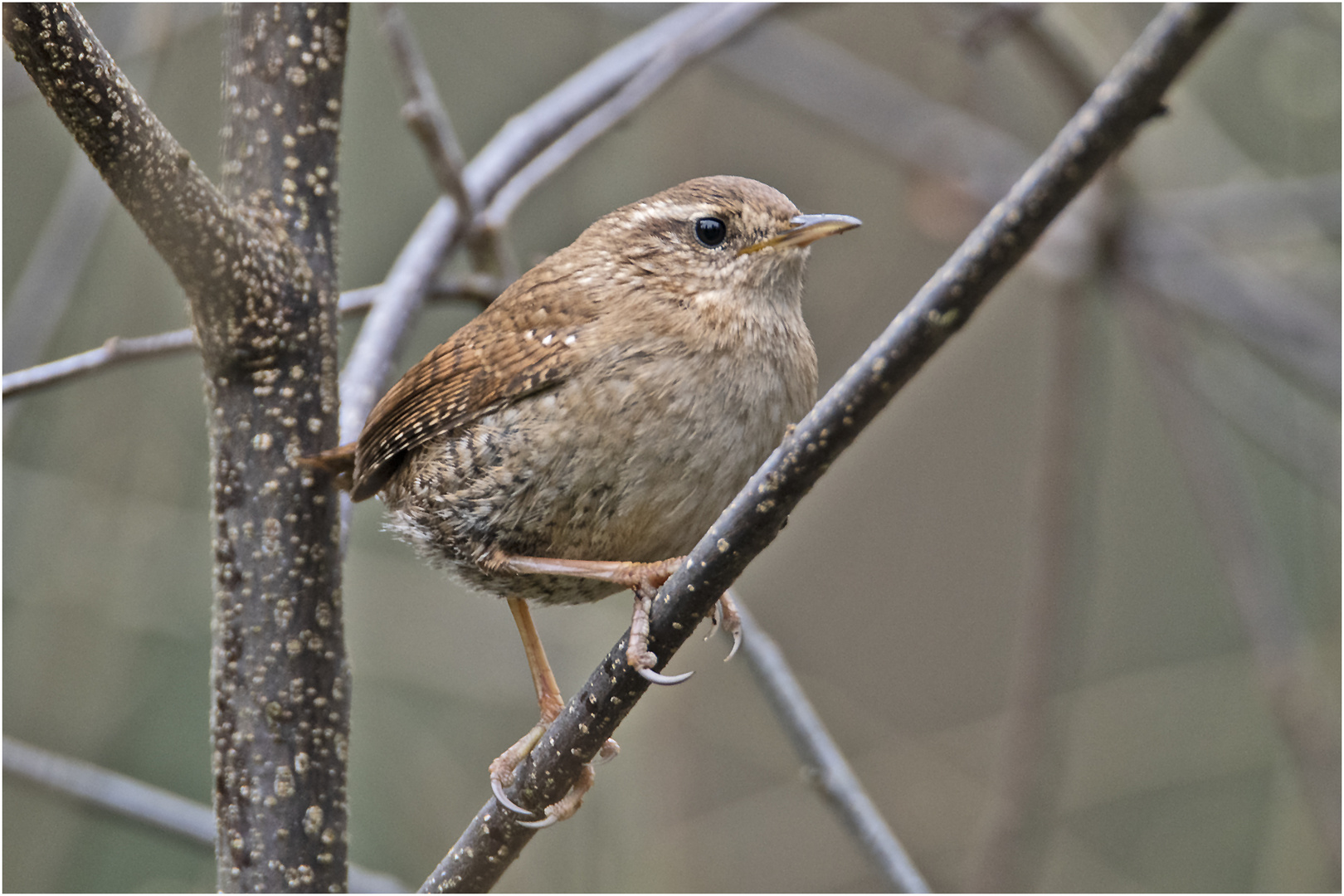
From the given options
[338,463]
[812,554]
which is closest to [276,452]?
[338,463]

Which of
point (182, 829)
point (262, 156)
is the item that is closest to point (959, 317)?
point (262, 156)

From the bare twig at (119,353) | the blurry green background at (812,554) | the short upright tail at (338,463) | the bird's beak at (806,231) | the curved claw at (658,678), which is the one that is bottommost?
the blurry green background at (812,554)

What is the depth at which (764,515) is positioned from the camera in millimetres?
1264

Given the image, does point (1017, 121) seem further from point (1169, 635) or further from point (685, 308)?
point (685, 308)

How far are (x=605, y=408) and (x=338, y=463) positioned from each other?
0.55 meters

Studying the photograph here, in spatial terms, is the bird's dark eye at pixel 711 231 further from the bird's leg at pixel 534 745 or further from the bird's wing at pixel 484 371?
the bird's leg at pixel 534 745

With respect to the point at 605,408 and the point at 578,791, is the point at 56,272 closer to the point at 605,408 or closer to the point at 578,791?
the point at 605,408

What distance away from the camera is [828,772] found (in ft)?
7.04

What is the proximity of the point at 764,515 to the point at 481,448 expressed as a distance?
3.29 feet

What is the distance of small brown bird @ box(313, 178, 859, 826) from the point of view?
194cm

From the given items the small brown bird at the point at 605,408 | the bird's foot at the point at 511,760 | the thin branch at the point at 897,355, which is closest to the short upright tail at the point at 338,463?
the small brown bird at the point at 605,408

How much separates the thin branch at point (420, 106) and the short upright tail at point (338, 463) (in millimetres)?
621

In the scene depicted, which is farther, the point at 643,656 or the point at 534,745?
the point at 534,745

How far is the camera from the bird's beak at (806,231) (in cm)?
204
